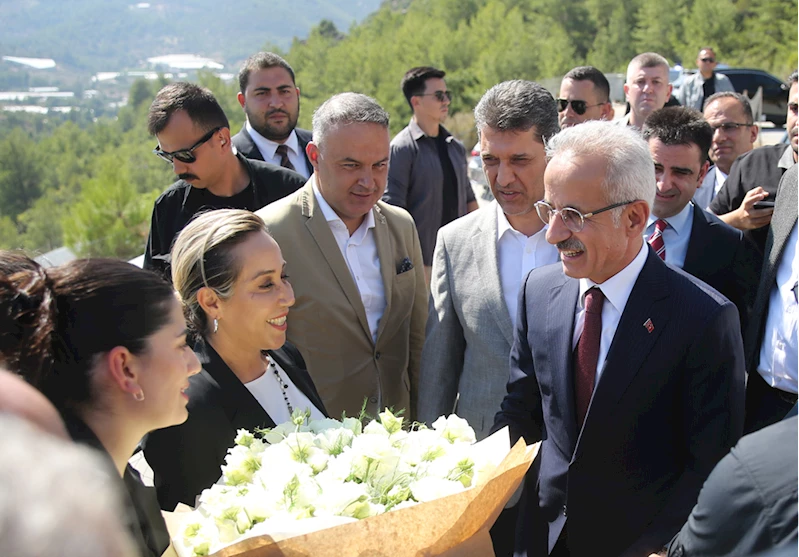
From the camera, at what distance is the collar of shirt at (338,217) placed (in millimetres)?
3221

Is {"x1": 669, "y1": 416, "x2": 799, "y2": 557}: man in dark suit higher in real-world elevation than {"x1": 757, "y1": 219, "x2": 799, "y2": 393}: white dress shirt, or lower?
higher

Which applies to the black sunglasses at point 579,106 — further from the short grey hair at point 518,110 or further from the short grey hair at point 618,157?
the short grey hair at point 618,157

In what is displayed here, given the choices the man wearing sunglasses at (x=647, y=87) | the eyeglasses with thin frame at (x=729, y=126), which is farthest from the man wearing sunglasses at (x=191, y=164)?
the eyeglasses with thin frame at (x=729, y=126)

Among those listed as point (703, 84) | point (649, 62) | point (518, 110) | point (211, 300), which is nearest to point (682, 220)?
point (518, 110)

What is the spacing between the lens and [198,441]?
87.2 inches

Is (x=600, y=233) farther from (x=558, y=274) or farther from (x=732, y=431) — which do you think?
(x=732, y=431)

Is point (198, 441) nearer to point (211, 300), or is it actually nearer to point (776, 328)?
point (211, 300)

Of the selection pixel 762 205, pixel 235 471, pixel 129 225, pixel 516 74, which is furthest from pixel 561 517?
Answer: pixel 516 74

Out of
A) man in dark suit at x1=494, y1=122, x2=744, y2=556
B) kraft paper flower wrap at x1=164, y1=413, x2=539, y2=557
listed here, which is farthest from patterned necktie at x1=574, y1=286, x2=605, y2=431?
kraft paper flower wrap at x1=164, y1=413, x2=539, y2=557

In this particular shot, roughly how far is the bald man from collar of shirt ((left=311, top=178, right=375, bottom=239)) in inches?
76.4

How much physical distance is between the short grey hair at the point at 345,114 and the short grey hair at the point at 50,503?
2148 mm

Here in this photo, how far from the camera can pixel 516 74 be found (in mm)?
42375

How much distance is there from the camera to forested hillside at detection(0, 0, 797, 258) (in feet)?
104

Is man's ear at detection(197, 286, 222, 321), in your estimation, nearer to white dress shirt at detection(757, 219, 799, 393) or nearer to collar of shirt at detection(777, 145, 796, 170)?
white dress shirt at detection(757, 219, 799, 393)
